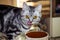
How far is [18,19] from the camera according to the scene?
1.10 meters

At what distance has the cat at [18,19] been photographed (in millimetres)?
1081

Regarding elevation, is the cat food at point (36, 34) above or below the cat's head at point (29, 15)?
below

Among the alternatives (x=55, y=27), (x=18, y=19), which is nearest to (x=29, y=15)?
(x=18, y=19)

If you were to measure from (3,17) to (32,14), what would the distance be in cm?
25

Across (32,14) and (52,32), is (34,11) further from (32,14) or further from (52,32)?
(52,32)

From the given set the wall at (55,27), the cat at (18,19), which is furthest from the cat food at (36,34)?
the wall at (55,27)

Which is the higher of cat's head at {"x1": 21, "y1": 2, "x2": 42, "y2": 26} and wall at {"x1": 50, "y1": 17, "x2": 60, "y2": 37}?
cat's head at {"x1": 21, "y1": 2, "x2": 42, "y2": 26}

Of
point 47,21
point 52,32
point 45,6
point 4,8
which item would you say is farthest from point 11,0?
point 52,32

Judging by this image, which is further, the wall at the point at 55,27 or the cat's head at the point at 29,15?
the wall at the point at 55,27

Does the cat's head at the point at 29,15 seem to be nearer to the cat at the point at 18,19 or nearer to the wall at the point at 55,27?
the cat at the point at 18,19

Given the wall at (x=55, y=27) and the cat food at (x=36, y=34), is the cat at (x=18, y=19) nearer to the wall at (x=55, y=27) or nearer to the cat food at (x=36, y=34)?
the cat food at (x=36, y=34)

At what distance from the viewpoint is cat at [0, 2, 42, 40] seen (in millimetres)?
1081

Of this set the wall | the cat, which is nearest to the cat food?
the cat

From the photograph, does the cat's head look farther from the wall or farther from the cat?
the wall
